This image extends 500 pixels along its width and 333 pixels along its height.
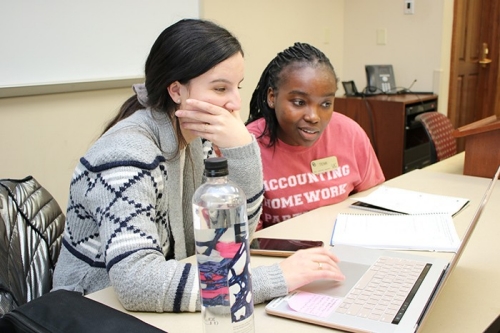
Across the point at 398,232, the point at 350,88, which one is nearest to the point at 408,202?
the point at 398,232

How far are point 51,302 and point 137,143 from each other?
0.43 metres

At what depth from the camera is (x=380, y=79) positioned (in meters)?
4.16

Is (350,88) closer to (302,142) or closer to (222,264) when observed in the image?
(302,142)

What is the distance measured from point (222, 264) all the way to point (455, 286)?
0.57 metres

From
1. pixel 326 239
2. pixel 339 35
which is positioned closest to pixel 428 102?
pixel 339 35

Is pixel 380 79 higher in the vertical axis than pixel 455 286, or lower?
higher

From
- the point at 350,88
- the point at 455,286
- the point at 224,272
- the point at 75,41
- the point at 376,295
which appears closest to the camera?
the point at 224,272

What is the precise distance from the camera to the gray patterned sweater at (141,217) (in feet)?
3.15

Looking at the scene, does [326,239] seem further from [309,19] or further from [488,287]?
[309,19]

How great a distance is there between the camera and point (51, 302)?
2.54 ft

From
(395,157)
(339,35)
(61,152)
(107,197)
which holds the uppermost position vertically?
(339,35)

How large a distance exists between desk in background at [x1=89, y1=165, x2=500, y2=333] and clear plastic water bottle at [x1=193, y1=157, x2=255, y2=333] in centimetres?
12

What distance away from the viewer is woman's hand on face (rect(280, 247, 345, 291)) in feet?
3.23

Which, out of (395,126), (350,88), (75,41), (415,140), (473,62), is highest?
(75,41)
